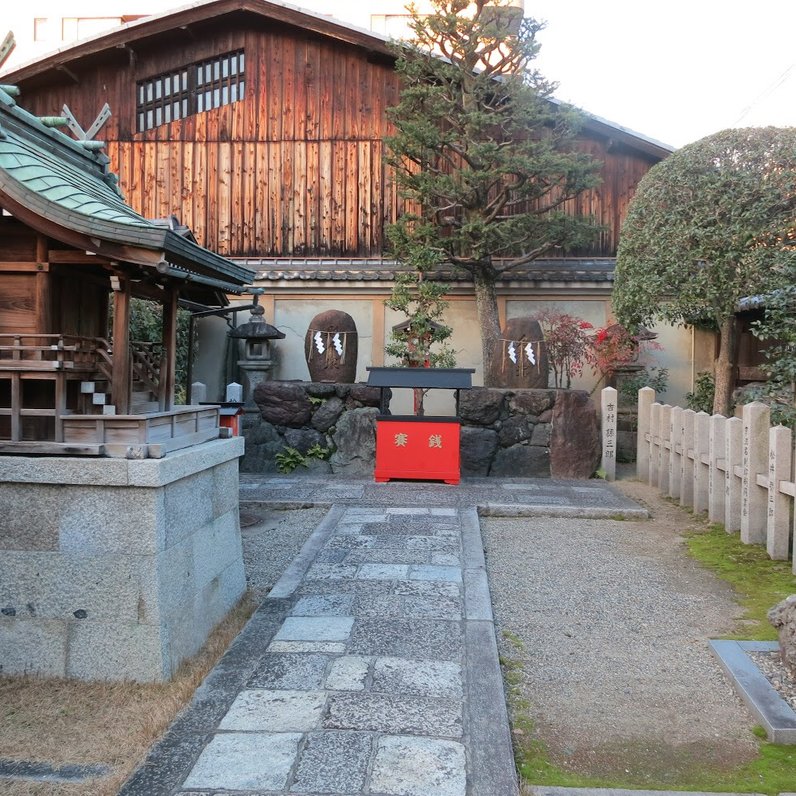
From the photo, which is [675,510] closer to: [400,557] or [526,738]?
[400,557]

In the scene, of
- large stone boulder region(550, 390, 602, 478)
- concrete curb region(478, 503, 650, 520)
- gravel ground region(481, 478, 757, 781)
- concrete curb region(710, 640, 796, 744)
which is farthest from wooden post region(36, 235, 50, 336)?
large stone boulder region(550, 390, 602, 478)

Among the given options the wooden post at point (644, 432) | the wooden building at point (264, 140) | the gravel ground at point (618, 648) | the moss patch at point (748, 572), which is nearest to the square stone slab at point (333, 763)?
the gravel ground at point (618, 648)

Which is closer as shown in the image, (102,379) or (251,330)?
(102,379)

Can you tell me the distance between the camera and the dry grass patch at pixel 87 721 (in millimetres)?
3602

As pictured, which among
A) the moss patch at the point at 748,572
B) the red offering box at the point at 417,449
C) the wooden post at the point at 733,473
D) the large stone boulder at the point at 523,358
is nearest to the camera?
the moss patch at the point at 748,572

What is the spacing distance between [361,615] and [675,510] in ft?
19.1

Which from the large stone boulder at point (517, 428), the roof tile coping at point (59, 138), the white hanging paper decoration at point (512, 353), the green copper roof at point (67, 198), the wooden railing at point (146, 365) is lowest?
the large stone boulder at point (517, 428)

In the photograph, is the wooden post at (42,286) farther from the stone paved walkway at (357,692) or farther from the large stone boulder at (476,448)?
the large stone boulder at (476,448)

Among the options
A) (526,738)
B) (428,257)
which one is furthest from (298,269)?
(526,738)

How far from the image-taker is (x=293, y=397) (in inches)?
501

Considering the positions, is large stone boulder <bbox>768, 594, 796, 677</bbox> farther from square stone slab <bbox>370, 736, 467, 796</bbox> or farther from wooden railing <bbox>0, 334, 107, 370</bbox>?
wooden railing <bbox>0, 334, 107, 370</bbox>

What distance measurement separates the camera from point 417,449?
11578 millimetres

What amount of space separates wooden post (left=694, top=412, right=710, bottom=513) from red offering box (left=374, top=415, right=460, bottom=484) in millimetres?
3431

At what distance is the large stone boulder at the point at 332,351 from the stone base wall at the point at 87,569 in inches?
339
